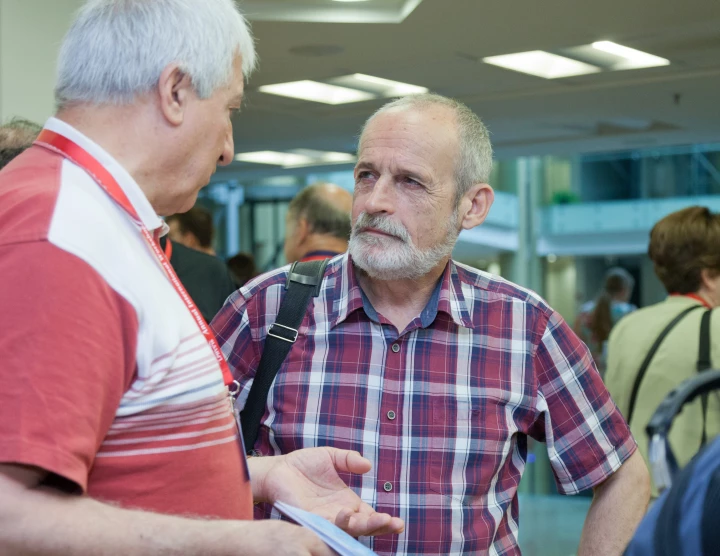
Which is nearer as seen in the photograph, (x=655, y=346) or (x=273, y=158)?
(x=655, y=346)

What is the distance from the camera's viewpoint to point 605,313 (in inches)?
355

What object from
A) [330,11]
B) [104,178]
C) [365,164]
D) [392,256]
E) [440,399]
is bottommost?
[440,399]

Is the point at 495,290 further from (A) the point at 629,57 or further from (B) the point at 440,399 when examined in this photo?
(A) the point at 629,57

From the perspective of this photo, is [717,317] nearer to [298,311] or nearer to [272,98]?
[298,311]

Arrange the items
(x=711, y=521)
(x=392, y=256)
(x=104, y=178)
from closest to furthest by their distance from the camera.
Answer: (x=711, y=521), (x=104, y=178), (x=392, y=256)

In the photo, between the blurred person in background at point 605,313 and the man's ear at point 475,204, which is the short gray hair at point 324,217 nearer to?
the man's ear at point 475,204

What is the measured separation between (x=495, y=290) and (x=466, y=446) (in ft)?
1.36

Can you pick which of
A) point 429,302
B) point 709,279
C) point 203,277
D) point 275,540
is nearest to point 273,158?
point 203,277

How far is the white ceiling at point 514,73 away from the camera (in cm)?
537

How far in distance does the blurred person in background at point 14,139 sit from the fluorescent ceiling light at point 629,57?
4.45 metres

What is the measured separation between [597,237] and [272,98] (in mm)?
6084

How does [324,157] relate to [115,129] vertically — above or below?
above

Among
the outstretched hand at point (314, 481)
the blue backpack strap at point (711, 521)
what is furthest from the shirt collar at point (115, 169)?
the blue backpack strap at point (711, 521)

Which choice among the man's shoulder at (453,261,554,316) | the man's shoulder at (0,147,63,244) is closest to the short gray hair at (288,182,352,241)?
the man's shoulder at (453,261,554,316)
